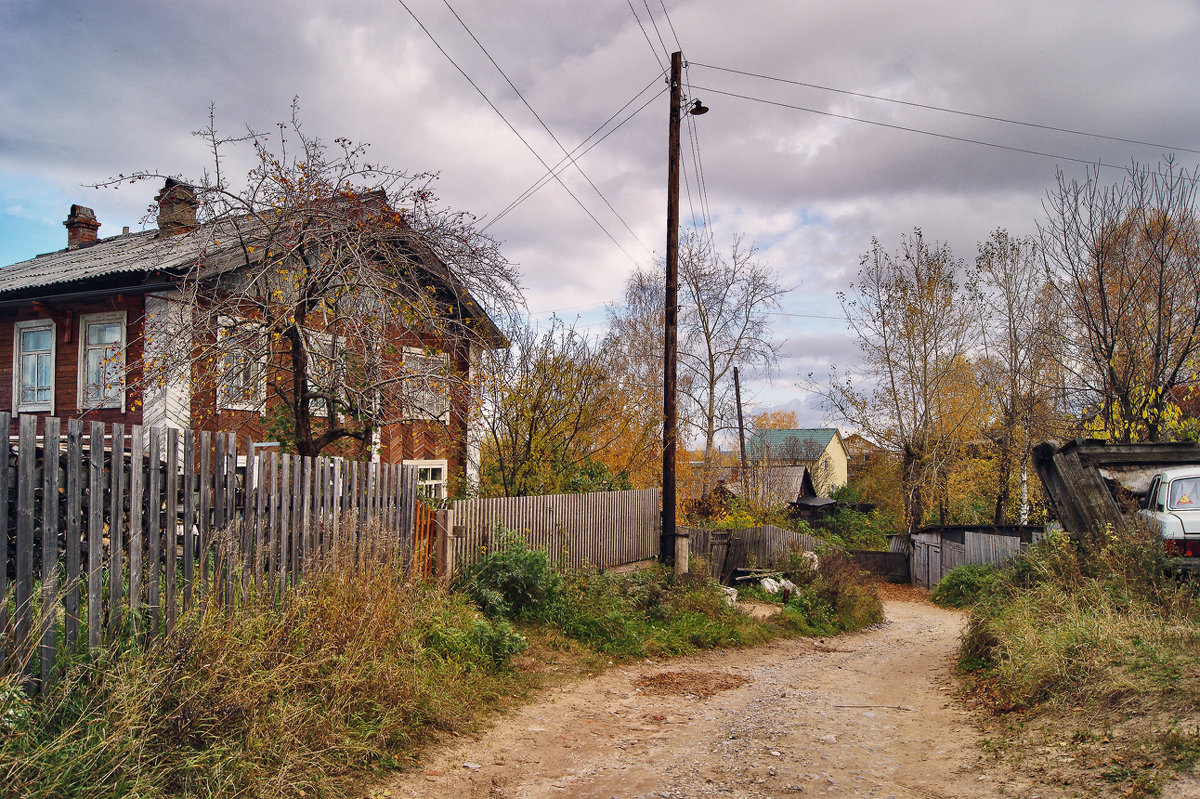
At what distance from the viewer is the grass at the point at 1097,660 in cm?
457

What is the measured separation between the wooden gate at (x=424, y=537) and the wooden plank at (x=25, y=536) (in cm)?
452

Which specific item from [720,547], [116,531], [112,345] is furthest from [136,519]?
[720,547]

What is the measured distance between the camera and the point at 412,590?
7.16m

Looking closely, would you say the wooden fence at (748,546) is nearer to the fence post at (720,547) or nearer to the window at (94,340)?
the fence post at (720,547)

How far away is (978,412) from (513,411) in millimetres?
21159

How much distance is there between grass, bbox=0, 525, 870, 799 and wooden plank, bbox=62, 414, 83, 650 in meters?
0.21

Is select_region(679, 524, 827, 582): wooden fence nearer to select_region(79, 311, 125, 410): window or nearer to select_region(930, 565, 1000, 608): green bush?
select_region(930, 565, 1000, 608): green bush

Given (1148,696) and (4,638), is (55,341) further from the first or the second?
(1148,696)

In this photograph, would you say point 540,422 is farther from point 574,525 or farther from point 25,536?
point 25,536

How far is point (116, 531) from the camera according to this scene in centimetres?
447

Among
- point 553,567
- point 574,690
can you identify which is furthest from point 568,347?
point 574,690

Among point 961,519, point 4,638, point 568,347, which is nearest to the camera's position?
point 4,638

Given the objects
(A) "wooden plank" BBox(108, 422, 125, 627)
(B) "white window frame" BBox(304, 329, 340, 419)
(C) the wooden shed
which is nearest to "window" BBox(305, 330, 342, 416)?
(B) "white window frame" BBox(304, 329, 340, 419)

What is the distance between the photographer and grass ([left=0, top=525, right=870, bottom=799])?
3.67 meters
